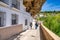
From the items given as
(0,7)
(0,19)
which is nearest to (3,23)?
(0,19)

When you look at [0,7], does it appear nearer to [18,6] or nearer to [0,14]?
[0,14]

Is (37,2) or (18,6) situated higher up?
(37,2)

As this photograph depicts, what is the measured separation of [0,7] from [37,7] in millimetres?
32887

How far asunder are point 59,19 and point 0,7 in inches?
238

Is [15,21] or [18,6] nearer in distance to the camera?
[15,21]

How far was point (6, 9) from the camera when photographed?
1580 centimetres

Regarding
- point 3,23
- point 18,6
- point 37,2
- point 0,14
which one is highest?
point 37,2

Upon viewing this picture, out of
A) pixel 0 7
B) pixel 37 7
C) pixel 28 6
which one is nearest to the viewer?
pixel 0 7

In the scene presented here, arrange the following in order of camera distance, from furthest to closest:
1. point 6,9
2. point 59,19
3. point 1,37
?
point 6,9
point 1,37
point 59,19

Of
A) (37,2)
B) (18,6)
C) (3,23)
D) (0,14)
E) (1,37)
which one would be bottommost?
(1,37)

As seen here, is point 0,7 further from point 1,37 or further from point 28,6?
point 28,6

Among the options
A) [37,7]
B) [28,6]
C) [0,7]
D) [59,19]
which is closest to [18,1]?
[0,7]

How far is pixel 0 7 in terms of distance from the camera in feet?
46.4

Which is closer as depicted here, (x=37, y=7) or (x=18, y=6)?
(x=18, y=6)
